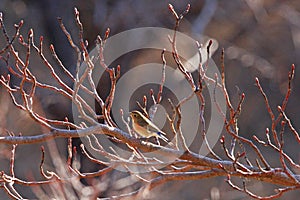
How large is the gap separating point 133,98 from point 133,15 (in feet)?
3.88

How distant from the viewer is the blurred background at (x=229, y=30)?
7.73 metres

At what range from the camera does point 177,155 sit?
228 centimetres

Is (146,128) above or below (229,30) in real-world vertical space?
below

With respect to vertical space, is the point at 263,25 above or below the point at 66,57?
below

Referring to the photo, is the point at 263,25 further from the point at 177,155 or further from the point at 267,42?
the point at 177,155

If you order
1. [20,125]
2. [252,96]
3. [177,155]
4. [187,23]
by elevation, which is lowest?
[177,155]

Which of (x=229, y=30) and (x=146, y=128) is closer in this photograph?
(x=146, y=128)

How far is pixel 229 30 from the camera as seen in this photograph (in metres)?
7.96

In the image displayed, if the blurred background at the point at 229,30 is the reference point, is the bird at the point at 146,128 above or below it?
below

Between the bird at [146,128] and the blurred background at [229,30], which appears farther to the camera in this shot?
the blurred background at [229,30]

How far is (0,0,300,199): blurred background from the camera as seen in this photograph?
7.73 meters

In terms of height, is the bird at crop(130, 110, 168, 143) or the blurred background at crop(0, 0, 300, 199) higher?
the blurred background at crop(0, 0, 300, 199)

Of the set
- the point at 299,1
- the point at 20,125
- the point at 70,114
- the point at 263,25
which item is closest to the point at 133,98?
the point at 70,114

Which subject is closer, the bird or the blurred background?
the bird
